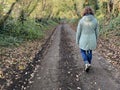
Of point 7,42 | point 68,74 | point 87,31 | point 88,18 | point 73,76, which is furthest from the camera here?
point 7,42

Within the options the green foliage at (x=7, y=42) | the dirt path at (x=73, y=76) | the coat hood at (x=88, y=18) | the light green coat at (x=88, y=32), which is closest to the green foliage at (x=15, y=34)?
the green foliage at (x=7, y=42)

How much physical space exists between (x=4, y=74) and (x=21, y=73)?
0.62 metres

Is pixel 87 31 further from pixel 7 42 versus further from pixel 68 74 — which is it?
pixel 7 42

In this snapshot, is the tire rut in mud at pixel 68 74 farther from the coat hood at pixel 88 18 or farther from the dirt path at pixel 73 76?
the coat hood at pixel 88 18

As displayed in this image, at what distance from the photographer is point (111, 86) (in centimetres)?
863

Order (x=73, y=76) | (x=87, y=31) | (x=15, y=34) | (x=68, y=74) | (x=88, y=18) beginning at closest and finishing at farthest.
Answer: (x=73, y=76), (x=68, y=74), (x=88, y=18), (x=87, y=31), (x=15, y=34)

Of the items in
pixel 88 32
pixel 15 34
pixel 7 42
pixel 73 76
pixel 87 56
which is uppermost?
pixel 88 32

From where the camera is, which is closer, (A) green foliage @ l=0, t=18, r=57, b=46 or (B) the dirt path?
(B) the dirt path

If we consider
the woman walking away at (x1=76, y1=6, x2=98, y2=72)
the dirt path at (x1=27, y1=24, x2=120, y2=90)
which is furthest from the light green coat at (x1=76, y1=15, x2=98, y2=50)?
the dirt path at (x1=27, y1=24, x2=120, y2=90)

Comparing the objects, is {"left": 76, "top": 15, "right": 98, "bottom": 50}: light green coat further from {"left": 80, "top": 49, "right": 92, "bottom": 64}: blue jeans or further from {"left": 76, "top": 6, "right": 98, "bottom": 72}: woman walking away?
{"left": 80, "top": 49, "right": 92, "bottom": 64}: blue jeans

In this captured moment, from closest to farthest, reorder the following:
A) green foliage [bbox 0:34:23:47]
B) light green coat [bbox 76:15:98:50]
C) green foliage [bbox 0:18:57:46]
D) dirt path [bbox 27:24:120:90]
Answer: dirt path [bbox 27:24:120:90], light green coat [bbox 76:15:98:50], green foliage [bbox 0:34:23:47], green foliage [bbox 0:18:57:46]

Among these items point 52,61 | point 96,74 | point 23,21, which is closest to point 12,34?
point 23,21

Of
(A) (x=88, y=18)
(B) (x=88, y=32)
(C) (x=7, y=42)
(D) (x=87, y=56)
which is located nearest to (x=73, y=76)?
(D) (x=87, y=56)

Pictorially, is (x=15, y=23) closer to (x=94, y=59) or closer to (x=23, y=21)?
(x=23, y=21)
